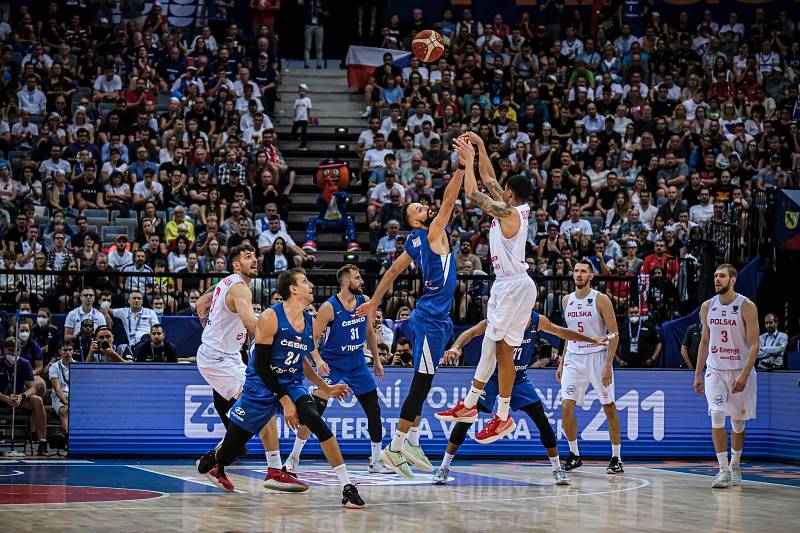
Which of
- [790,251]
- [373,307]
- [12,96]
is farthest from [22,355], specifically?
[790,251]

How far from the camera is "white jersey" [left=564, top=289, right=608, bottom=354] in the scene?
13.2 metres

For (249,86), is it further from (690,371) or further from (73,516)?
(73,516)

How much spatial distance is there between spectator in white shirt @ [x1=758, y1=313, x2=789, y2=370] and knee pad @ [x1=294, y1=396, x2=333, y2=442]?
931cm

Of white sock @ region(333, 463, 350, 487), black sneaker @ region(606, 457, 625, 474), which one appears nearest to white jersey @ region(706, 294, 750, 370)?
black sneaker @ region(606, 457, 625, 474)

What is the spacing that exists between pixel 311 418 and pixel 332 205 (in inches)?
458

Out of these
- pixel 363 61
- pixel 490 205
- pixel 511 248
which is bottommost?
pixel 511 248

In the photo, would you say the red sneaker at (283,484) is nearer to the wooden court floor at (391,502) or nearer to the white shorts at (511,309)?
the wooden court floor at (391,502)

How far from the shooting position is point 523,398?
12.1m

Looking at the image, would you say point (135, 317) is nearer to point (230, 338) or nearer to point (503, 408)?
point (230, 338)

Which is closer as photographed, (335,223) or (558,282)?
(558,282)

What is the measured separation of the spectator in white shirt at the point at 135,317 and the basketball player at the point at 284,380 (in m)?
6.80

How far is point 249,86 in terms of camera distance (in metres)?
23.9

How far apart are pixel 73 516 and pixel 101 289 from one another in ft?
29.5

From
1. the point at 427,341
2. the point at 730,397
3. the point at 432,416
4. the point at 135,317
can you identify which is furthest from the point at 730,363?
the point at 135,317
